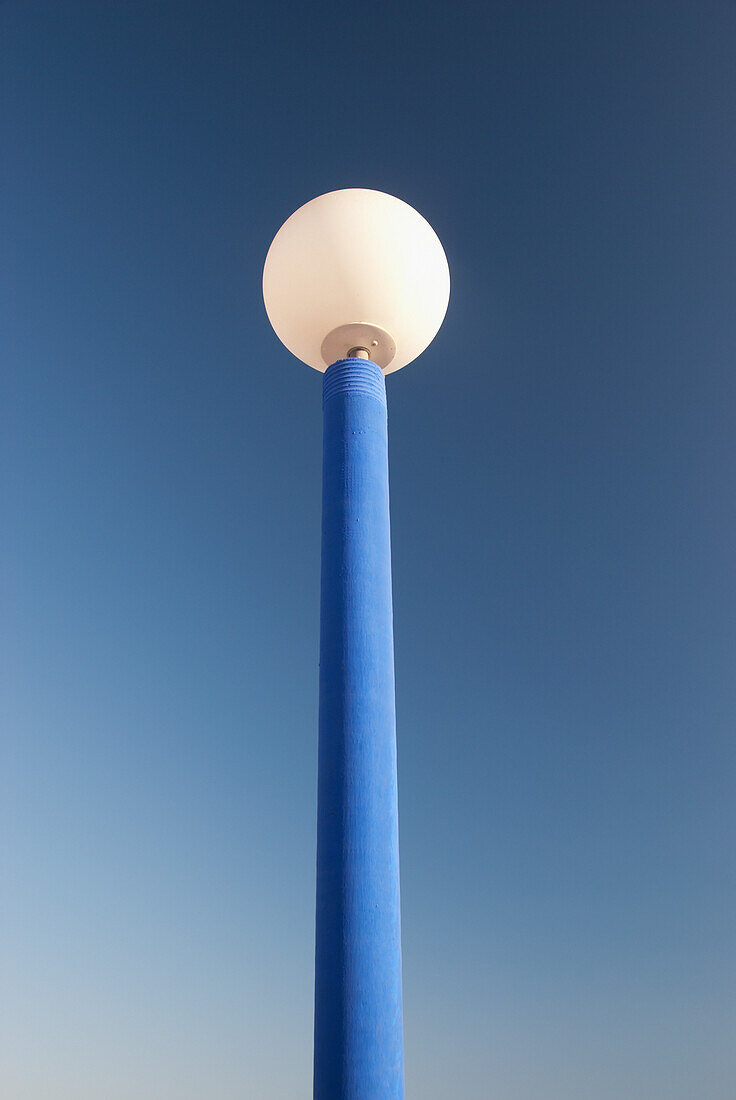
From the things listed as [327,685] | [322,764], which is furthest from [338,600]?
[322,764]

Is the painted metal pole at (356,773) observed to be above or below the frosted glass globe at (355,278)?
below

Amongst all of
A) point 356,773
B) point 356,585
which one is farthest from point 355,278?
point 356,773

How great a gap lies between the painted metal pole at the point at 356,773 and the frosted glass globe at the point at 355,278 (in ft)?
1.74

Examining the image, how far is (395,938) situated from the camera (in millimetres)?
5766

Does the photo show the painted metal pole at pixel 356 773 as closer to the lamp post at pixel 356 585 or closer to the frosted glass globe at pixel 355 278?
the lamp post at pixel 356 585

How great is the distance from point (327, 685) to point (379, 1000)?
6.76 ft

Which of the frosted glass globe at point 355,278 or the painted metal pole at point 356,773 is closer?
the painted metal pole at point 356,773

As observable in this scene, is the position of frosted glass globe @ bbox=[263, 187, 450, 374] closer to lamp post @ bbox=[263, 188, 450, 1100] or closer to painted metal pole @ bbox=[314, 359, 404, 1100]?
lamp post @ bbox=[263, 188, 450, 1100]

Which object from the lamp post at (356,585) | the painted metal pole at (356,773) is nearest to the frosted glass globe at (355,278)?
the lamp post at (356,585)

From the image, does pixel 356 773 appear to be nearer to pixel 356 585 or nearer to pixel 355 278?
pixel 356 585

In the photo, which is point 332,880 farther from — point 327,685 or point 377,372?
point 377,372

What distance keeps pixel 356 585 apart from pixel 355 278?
271 centimetres

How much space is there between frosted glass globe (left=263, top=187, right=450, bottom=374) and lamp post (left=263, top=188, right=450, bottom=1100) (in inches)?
0.5

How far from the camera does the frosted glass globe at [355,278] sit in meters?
7.41
